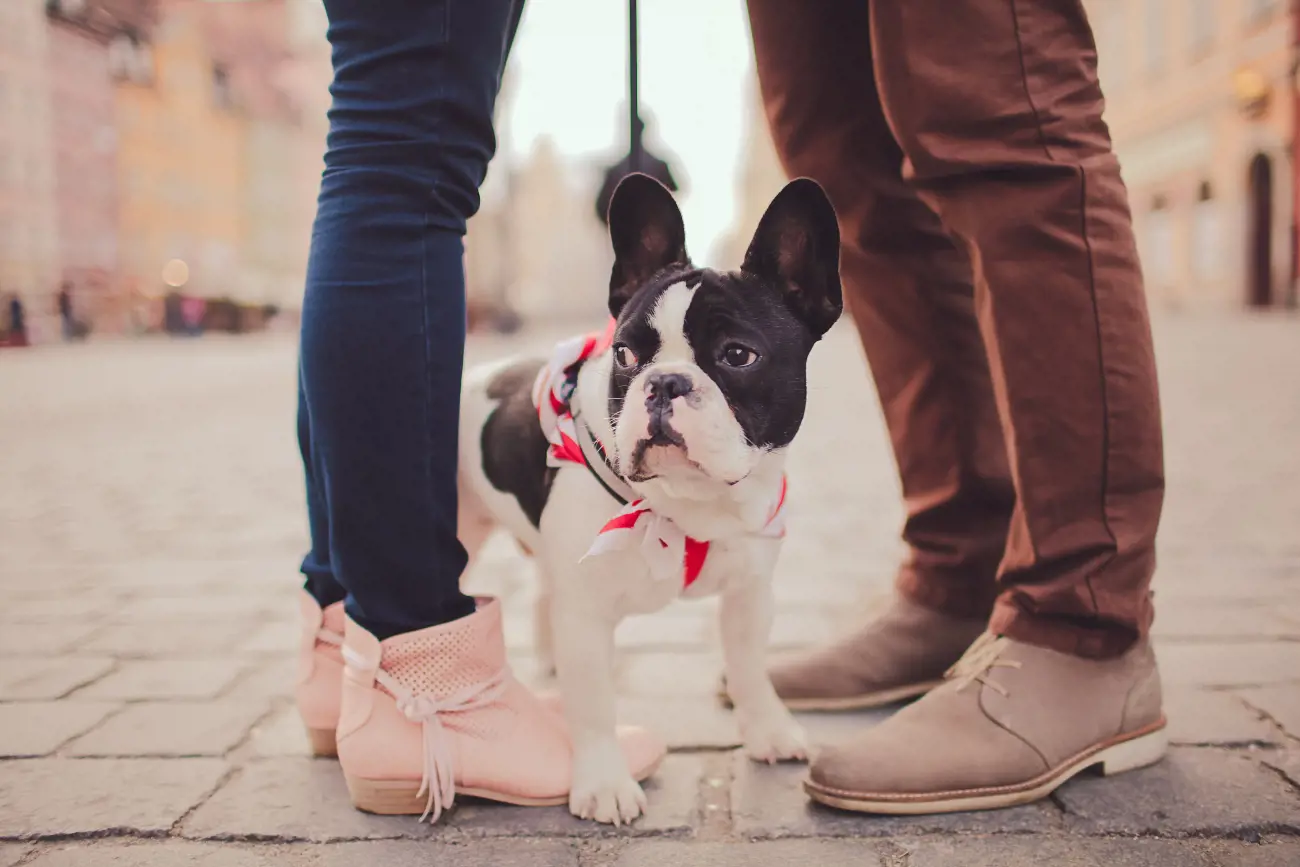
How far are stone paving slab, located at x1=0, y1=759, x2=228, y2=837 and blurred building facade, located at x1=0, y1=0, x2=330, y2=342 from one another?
26.0 m

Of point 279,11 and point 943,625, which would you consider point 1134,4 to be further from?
point 279,11

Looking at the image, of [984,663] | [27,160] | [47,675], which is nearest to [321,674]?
[47,675]

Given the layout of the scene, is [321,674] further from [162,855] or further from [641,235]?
[641,235]

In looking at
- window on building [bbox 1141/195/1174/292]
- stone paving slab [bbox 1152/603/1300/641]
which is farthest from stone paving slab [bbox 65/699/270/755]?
window on building [bbox 1141/195/1174/292]

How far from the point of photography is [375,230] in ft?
4.89

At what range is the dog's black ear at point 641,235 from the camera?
5.41 ft

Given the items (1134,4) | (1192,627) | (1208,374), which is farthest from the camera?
(1134,4)

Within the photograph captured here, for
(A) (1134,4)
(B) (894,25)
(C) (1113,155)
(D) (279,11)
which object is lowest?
(C) (1113,155)

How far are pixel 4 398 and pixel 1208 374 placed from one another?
1096 cm

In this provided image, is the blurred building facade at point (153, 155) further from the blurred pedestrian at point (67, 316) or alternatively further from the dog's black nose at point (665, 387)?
the dog's black nose at point (665, 387)

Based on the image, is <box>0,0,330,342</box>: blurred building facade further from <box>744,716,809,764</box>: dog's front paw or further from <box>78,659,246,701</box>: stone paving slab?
<box>744,716,809,764</box>: dog's front paw

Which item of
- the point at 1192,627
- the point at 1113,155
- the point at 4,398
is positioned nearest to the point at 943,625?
the point at 1192,627

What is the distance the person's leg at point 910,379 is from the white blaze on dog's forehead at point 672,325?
574 millimetres

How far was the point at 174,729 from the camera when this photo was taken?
188 cm
